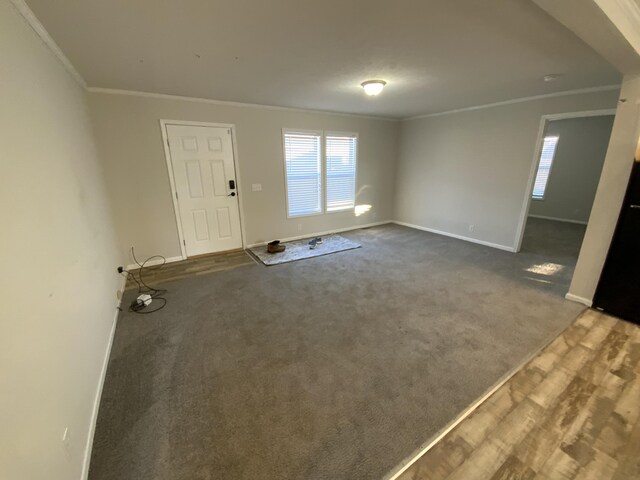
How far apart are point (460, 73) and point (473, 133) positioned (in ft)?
7.47

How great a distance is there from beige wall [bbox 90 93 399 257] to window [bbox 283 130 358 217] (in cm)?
15

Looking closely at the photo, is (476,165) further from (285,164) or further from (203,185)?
(203,185)

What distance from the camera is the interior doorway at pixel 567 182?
539cm

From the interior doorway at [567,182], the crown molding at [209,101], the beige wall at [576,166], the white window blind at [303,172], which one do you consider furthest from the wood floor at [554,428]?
the beige wall at [576,166]

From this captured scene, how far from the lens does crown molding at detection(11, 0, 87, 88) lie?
1.58 meters

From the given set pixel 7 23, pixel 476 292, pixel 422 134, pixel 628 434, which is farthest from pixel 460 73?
pixel 7 23

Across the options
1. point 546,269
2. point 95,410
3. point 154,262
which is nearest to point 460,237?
point 546,269

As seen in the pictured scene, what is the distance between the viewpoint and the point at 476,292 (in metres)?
3.18

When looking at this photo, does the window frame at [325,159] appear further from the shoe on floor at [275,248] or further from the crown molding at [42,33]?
the crown molding at [42,33]

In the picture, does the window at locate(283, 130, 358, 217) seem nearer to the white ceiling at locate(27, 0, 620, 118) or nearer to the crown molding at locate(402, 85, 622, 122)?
the white ceiling at locate(27, 0, 620, 118)

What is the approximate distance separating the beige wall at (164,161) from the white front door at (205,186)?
0.15 metres

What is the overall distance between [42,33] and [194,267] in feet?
9.45

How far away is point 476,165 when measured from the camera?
486 centimetres

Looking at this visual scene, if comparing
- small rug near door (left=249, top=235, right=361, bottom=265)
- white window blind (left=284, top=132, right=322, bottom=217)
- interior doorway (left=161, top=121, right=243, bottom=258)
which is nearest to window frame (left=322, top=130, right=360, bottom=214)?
white window blind (left=284, top=132, right=322, bottom=217)
